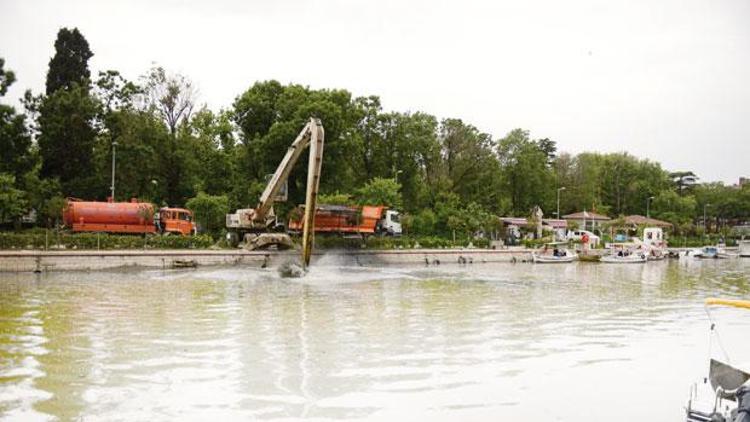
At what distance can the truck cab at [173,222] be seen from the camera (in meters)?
49.4

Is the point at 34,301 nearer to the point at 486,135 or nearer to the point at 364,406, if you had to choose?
the point at 364,406

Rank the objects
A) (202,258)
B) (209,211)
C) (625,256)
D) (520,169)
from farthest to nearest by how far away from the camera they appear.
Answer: (520,169) → (625,256) → (209,211) → (202,258)

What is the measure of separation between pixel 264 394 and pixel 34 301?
15.3m

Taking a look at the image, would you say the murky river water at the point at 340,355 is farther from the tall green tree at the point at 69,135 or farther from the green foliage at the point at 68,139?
the tall green tree at the point at 69,135

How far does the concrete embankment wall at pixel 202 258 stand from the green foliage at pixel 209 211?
840 cm

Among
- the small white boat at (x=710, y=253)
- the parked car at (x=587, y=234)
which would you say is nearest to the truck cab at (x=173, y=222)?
the parked car at (x=587, y=234)

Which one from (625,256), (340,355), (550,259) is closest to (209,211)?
(550,259)

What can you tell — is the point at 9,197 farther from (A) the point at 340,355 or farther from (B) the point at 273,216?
(A) the point at 340,355

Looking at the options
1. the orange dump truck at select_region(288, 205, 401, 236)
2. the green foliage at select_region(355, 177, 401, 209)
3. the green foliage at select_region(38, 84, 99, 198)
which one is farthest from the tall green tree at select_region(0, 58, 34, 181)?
the green foliage at select_region(355, 177, 401, 209)

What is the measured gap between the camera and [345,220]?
2133 inches

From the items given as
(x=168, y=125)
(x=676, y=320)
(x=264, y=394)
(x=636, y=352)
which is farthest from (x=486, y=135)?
(x=264, y=394)

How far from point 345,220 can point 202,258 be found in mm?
15991

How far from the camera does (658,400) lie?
10.4 m

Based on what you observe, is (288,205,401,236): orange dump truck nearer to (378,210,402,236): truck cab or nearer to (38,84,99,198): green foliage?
(378,210,402,236): truck cab
